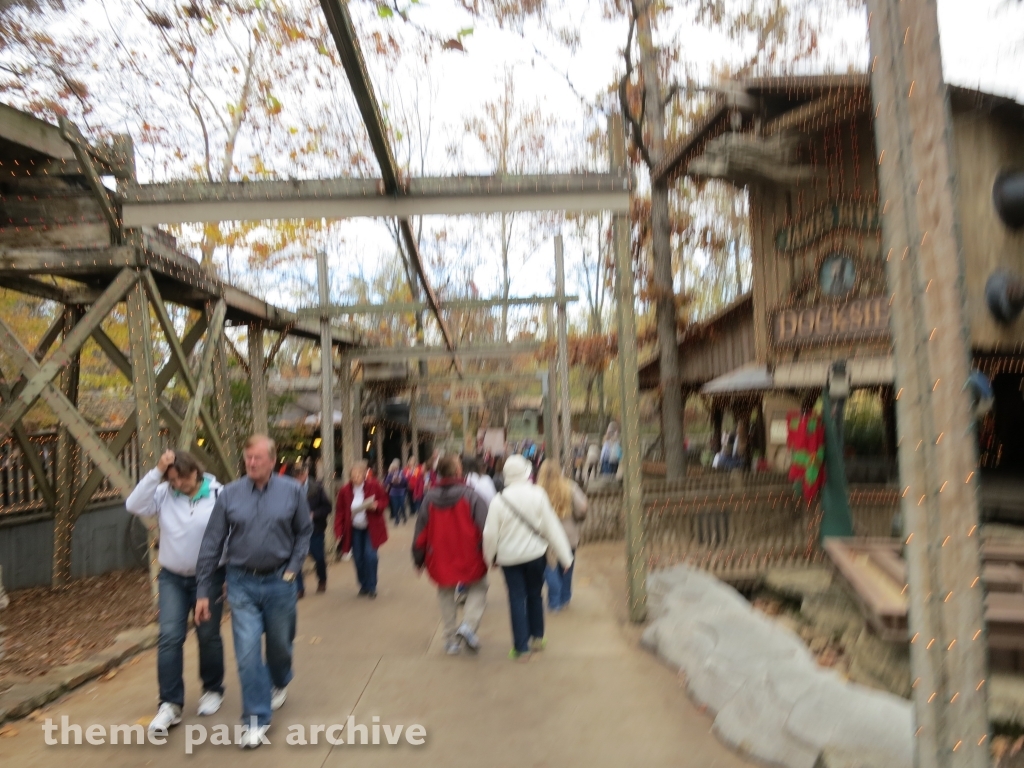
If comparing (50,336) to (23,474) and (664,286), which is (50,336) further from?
(664,286)

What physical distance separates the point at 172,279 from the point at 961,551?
7.50 m

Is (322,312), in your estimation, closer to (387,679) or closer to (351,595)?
(351,595)

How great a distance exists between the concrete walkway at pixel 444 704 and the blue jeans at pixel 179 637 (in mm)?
250

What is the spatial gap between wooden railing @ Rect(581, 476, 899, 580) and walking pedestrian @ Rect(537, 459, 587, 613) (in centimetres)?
129

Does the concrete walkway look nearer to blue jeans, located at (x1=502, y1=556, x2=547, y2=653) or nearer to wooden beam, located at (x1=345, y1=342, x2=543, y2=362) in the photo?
blue jeans, located at (x1=502, y1=556, x2=547, y2=653)

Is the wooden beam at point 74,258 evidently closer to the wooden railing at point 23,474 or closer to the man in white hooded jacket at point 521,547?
the wooden railing at point 23,474

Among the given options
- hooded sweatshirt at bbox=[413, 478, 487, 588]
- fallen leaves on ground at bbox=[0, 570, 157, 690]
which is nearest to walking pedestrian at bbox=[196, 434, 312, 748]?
hooded sweatshirt at bbox=[413, 478, 487, 588]

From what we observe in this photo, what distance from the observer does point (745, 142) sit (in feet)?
34.9

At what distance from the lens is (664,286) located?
43.0ft

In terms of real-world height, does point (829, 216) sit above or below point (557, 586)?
above

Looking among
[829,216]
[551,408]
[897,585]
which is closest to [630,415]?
[897,585]

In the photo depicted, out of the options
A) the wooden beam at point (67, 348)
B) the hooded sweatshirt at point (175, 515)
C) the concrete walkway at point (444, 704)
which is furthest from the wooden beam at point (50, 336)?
the hooded sweatshirt at point (175, 515)

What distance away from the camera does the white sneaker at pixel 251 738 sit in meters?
4.41

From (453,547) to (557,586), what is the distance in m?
1.94
